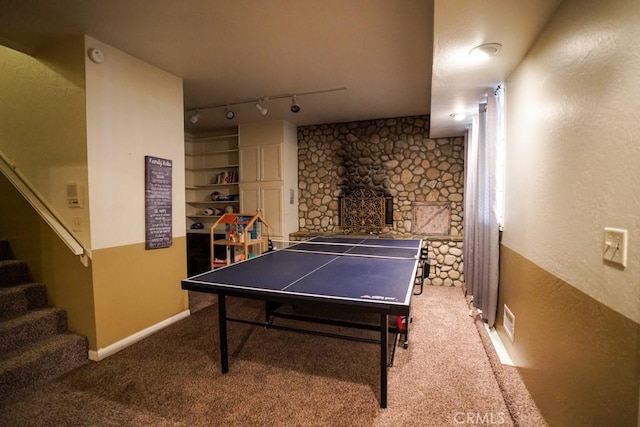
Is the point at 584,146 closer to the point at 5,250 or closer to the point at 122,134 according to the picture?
the point at 122,134

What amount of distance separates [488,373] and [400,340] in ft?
2.39

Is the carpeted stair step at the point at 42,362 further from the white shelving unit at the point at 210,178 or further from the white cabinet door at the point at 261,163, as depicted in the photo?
the white cabinet door at the point at 261,163

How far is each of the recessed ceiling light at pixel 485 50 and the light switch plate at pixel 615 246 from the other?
1341 millimetres

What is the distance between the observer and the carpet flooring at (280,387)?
5.71ft

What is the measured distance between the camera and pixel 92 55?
92.0 inches

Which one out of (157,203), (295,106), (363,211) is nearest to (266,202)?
(363,211)

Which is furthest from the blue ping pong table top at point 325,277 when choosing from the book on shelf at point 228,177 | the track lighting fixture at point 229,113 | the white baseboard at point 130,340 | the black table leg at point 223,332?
the book on shelf at point 228,177

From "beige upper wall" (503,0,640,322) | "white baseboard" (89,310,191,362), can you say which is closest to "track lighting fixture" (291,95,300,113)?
"beige upper wall" (503,0,640,322)

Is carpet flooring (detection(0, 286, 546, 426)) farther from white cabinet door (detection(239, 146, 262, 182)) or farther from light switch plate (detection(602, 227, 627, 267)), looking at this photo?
white cabinet door (detection(239, 146, 262, 182))

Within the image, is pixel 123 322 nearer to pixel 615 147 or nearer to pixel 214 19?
pixel 214 19

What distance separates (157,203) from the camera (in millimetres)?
2900

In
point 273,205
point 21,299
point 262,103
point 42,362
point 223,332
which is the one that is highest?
point 262,103

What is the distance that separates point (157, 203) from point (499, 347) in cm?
323

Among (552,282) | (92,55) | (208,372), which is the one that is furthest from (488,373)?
(92,55)
